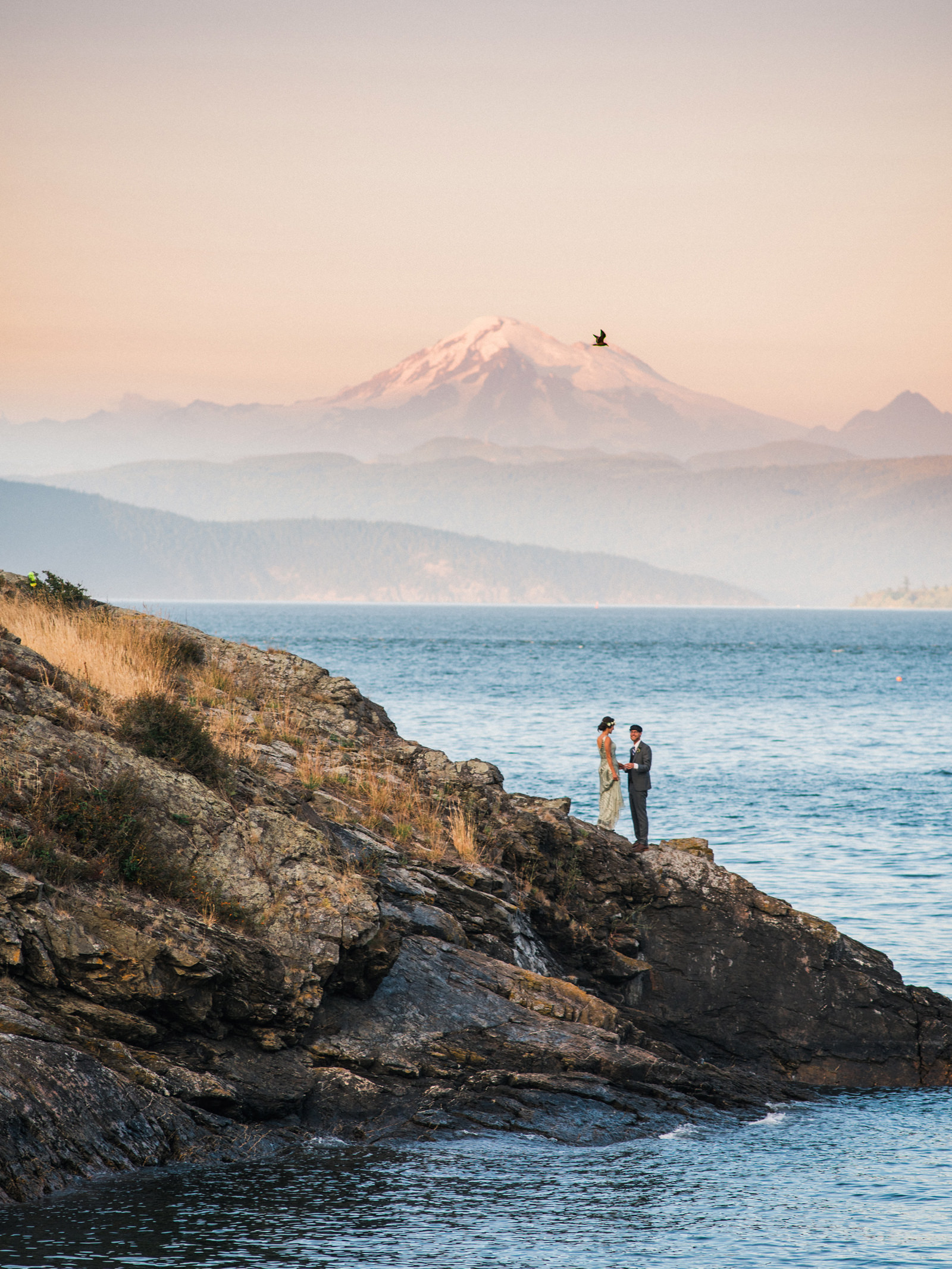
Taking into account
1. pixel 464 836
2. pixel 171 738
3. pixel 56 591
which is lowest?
pixel 464 836

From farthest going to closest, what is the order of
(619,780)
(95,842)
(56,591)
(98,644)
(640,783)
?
1. (619,780)
2. (640,783)
3. (56,591)
4. (98,644)
5. (95,842)

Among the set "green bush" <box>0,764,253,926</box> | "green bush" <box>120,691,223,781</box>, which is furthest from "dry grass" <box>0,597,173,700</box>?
"green bush" <box>0,764,253,926</box>

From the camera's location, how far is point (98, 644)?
1633 cm

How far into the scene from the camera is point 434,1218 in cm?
991

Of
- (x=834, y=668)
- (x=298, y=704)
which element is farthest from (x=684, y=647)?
(x=298, y=704)

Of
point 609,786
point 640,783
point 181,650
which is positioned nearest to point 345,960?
point 181,650

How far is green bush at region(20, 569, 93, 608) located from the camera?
725 inches

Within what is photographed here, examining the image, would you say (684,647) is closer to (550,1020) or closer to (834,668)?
(834,668)

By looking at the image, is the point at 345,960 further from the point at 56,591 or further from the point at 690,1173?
the point at 56,591

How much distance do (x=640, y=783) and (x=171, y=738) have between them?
9586mm

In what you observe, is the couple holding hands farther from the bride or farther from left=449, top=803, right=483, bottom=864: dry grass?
left=449, top=803, right=483, bottom=864: dry grass

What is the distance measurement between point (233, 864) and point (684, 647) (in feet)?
465

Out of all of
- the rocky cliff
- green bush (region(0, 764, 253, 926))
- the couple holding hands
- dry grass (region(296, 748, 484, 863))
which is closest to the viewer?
the rocky cliff

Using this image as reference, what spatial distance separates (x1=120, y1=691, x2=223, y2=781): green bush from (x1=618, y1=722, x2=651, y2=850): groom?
879 cm
